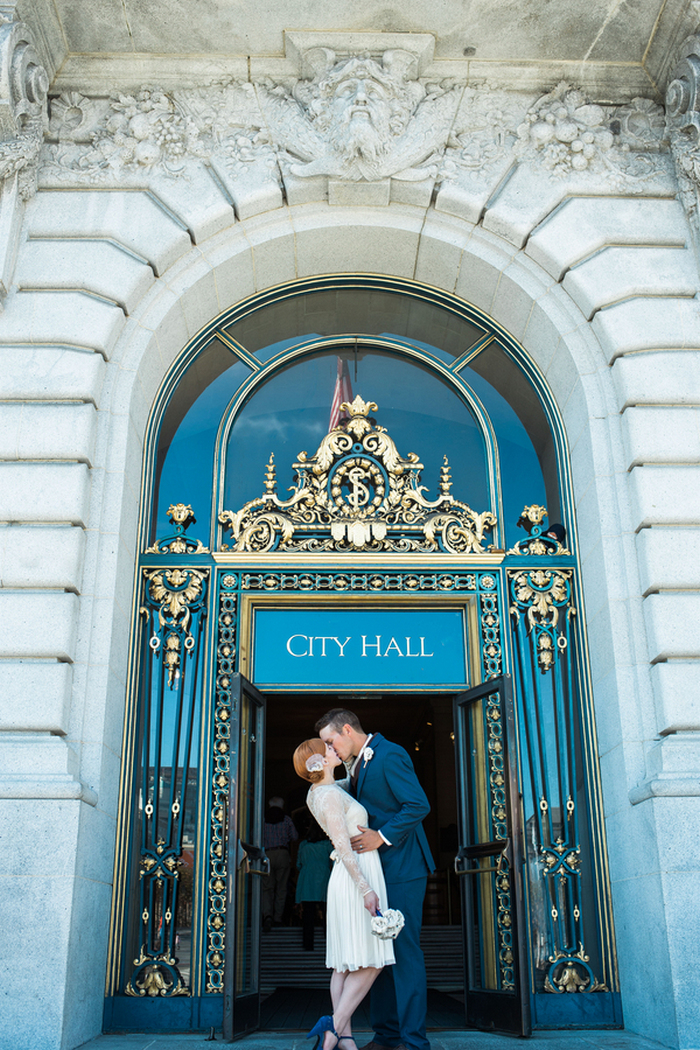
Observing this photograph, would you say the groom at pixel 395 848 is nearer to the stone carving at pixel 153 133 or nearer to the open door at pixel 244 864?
the open door at pixel 244 864

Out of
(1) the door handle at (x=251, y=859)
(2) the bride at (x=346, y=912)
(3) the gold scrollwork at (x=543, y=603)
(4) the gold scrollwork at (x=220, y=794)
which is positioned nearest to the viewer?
(2) the bride at (x=346, y=912)

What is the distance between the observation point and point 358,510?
8.43 metres

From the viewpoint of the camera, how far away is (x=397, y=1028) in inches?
231

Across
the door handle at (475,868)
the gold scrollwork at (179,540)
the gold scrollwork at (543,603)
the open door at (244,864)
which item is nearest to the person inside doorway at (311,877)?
the door handle at (475,868)

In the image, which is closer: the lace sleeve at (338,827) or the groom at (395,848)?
the lace sleeve at (338,827)

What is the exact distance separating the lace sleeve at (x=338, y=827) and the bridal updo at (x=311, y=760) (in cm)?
17

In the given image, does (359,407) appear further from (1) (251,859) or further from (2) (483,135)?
(1) (251,859)

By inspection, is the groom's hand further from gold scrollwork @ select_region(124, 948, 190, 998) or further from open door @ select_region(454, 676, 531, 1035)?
gold scrollwork @ select_region(124, 948, 190, 998)

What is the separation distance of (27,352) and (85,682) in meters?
2.90

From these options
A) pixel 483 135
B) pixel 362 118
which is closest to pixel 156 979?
pixel 362 118

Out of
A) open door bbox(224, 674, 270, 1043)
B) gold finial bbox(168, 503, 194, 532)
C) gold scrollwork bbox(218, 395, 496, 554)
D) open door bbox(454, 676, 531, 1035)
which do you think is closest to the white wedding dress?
open door bbox(224, 674, 270, 1043)

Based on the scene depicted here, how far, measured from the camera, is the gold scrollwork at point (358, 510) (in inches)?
327

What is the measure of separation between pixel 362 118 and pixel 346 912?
22.4 ft

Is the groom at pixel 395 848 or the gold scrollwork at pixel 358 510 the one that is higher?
the gold scrollwork at pixel 358 510
